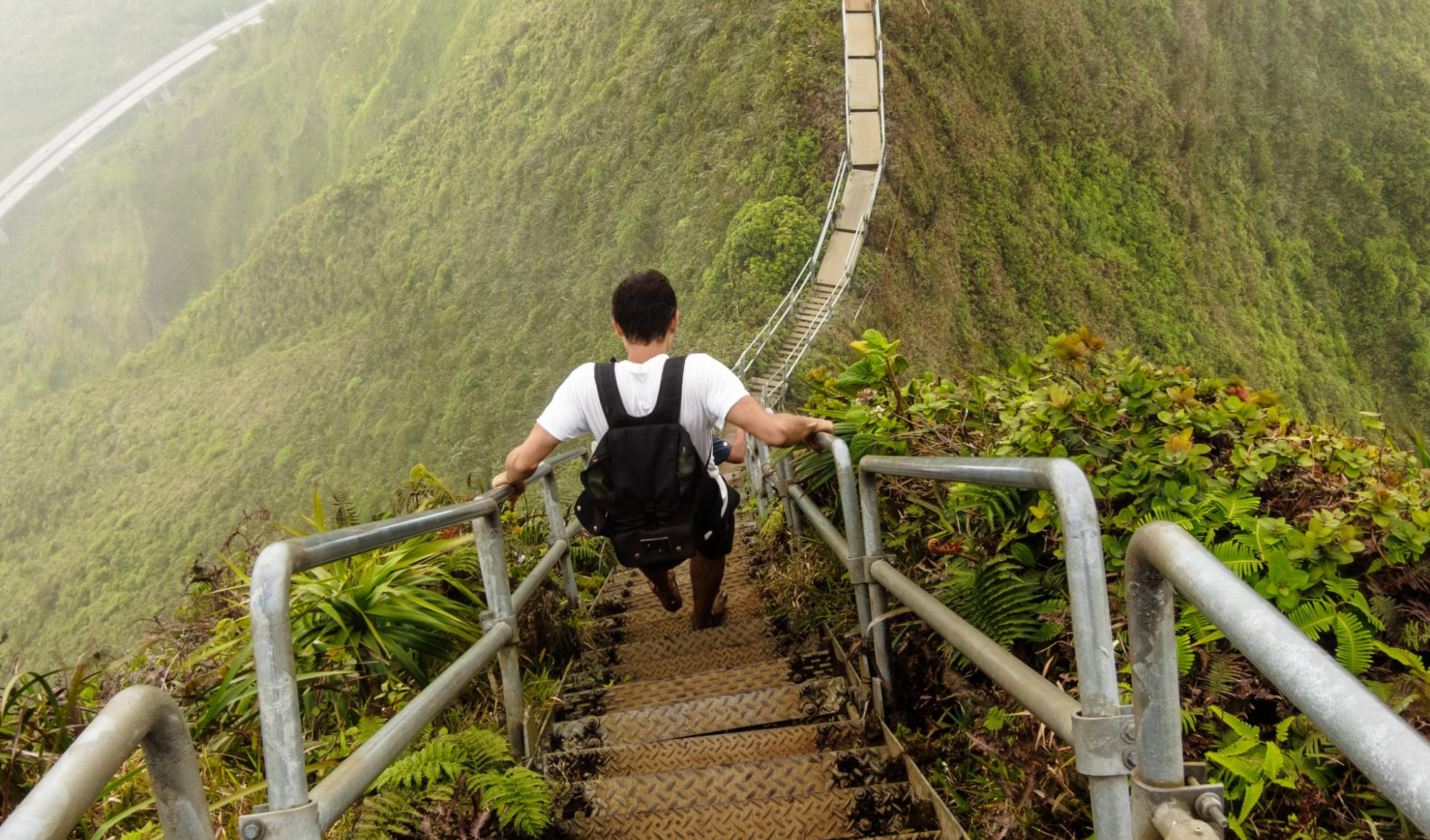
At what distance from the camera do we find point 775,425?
2938mm

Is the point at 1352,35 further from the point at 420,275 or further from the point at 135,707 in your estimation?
the point at 135,707

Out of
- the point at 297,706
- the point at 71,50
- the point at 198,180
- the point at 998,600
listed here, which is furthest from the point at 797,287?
the point at 71,50

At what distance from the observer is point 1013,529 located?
2.63 meters

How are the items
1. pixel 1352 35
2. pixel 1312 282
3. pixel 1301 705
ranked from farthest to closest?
pixel 1352 35 < pixel 1312 282 < pixel 1301 705

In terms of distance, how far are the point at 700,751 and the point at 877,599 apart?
658 mm

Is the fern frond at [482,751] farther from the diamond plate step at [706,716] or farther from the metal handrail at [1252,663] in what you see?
the metal handrail at [1252,663]

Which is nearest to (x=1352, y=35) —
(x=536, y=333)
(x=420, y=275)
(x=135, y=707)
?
(x=536, y=333)

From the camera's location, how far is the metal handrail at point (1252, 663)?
616 mm

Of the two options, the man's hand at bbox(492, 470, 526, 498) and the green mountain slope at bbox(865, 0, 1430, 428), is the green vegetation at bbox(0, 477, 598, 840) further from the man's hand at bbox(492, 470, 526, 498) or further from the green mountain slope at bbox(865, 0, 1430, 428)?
the green mountain slope at bbox(865, 0, 1430, 428)

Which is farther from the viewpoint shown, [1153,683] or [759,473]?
[759,473]

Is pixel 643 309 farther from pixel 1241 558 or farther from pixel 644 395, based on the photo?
pixel 1241 558

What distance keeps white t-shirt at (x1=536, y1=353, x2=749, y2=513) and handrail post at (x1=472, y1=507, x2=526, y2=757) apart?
0.48 metres

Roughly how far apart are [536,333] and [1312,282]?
3345 centimetres

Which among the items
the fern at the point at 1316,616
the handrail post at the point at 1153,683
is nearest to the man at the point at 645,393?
the fern at the point at 1316,616
